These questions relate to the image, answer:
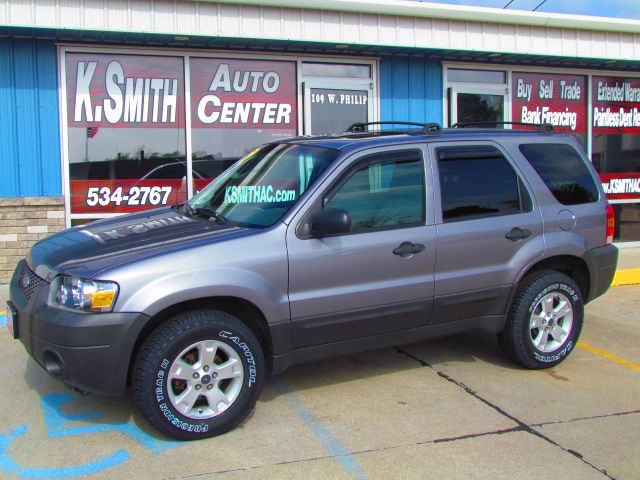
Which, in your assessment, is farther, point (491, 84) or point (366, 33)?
point (491, 84)

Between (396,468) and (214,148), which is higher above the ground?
(214,148)

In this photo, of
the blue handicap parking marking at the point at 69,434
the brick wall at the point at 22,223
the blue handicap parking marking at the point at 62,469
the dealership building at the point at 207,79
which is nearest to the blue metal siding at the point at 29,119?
the dealership building at the point at 207,79

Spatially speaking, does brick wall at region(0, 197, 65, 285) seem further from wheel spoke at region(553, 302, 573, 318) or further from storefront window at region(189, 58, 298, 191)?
wheel spoke at region(553, 302, 573, 318)

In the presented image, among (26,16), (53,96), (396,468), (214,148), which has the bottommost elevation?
(396,468)

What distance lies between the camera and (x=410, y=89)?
32.0 ft

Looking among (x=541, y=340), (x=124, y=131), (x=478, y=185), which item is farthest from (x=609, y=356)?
(x=124, y=131)

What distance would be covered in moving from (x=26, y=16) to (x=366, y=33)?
413cm

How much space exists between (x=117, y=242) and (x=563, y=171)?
3463 mm

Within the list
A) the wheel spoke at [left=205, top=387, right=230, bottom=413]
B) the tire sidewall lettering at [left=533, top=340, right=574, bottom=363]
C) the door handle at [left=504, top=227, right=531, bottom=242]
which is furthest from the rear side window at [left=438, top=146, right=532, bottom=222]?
the wheel spoke at [left=205, top=387, right=230, bottom=413]

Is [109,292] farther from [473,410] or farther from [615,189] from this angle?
[615,189]

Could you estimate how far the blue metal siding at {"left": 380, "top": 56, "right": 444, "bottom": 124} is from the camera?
961cm

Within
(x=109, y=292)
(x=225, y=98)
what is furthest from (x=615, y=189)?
(x=109, y=292)

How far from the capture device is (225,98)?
881cm

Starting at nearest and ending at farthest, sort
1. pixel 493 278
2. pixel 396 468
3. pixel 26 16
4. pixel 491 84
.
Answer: pixel 396 468
pixel 493 278
pixel 26 16
pixel 491 84
